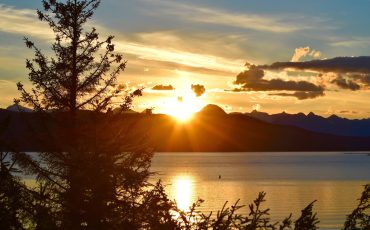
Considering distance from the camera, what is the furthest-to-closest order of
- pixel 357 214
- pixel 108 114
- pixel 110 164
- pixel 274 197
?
pixel 274 197, pixel 108 114, pixel 357 214, pixel 110 164

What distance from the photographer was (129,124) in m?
22.4

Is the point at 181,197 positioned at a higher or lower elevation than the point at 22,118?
lower

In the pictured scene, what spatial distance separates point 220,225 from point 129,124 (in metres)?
15.8

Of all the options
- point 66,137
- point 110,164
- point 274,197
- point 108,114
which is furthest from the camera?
point 274,197

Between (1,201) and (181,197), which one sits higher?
(1,201)

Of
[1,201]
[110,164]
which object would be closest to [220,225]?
[110,164]

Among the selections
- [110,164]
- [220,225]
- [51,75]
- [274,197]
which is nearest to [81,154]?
[110,164]

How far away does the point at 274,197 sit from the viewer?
131 metres

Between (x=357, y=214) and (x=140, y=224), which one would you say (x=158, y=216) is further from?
(x=357, y=214)

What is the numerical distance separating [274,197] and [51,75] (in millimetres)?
112306

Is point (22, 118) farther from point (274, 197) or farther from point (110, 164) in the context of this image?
point (274, 197)

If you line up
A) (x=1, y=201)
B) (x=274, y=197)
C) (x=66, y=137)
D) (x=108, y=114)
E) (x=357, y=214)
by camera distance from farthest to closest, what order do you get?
(x=274, y=197)
(x=108, y=114)
(x=66, y=137)
(x=1, y=201)
(x=357, y=214)

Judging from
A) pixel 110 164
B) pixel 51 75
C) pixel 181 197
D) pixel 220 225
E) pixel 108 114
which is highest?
pixel 51 75

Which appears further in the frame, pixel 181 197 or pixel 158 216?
pixel 181 197
